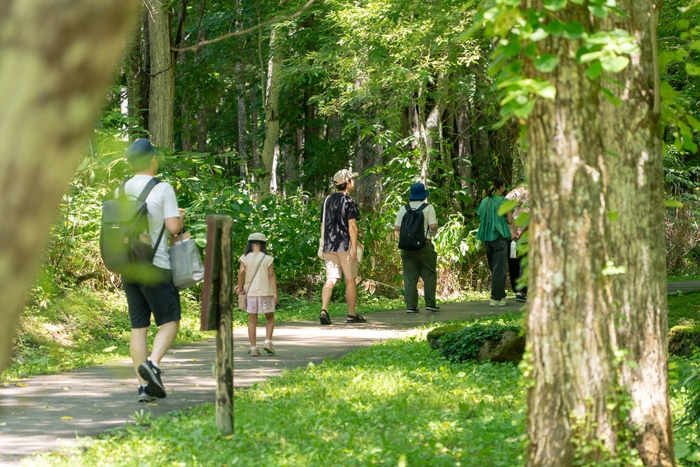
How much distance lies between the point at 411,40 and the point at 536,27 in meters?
11.5

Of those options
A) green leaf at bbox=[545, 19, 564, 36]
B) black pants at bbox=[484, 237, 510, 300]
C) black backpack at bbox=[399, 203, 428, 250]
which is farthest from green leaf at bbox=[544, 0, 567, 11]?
black pants at bbox=[484, 237, 510, 300]

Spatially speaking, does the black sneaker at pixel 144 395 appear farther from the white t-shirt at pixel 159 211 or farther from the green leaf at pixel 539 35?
the green leaf at pixel 539 35

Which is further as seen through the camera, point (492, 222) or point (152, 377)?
point (492, 222)

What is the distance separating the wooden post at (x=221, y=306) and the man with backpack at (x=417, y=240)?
7.86 m

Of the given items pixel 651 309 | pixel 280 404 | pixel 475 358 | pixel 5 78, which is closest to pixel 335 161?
pixel 475 358

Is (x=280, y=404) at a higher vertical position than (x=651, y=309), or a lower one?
lower

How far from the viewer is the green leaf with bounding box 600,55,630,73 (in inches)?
148

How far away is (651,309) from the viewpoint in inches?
172

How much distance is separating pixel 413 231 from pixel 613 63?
10125 mm

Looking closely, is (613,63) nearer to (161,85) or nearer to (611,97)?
(611,97)

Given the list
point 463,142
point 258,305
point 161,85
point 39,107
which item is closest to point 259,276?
point 258,305

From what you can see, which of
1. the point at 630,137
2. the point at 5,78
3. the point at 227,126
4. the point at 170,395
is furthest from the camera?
the point at 227,126

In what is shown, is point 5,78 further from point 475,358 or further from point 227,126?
point 227,126

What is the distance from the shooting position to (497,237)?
1501 centimetres
